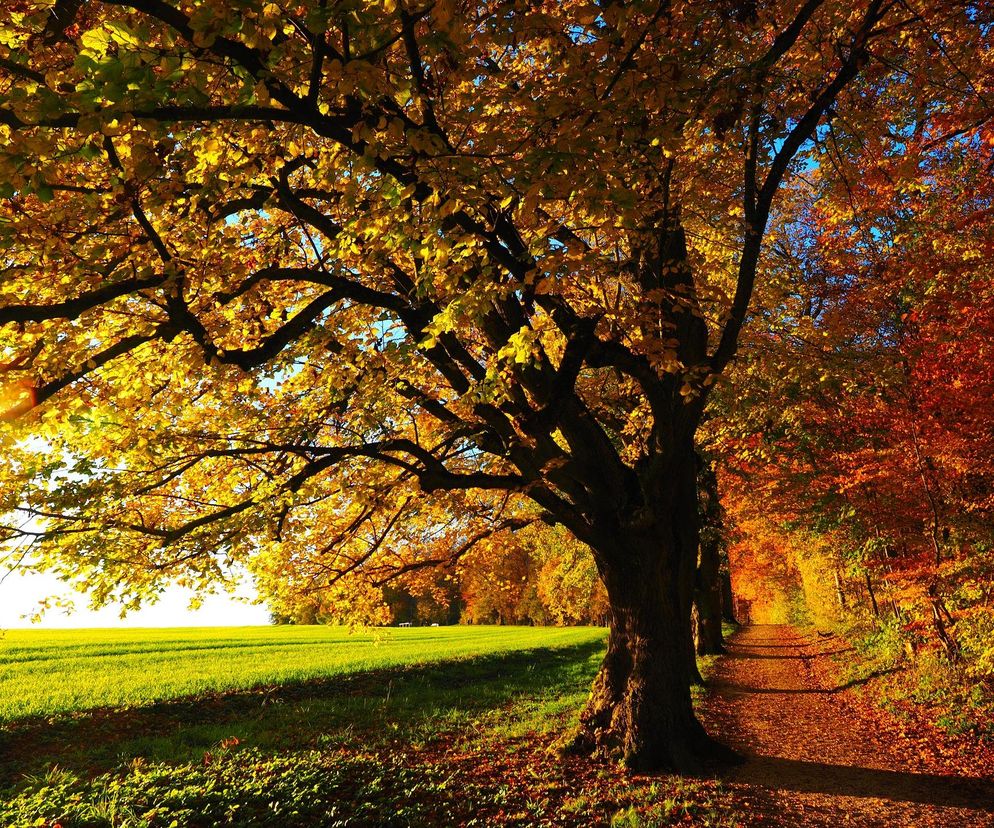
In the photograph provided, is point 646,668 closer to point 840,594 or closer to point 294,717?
point 294,717

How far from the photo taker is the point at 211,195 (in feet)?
20.7

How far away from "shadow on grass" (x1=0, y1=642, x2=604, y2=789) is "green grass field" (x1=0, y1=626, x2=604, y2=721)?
107 cm

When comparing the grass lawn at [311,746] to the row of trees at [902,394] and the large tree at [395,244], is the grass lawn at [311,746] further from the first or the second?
the row of trees at [902,394]

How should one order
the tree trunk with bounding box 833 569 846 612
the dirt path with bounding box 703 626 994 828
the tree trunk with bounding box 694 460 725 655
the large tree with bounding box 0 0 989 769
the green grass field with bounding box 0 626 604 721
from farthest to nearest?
the tree trunk with bounding box 833 569 846 612 < the tree trunk with bounding box 694 460 725 655 < the green grass field with bounding box 0 626 604 721 < the dirt path with bounding box 703 626 994 828 < the large tree with bounding box 0 0 989 769

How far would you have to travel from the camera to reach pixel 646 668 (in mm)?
8742

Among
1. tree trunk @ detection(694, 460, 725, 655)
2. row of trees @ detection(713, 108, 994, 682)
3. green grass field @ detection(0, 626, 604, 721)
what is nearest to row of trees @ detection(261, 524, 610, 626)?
green grass field @ detection(0, 626, 604, 721)

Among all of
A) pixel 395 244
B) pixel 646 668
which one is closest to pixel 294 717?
pixel 646 668

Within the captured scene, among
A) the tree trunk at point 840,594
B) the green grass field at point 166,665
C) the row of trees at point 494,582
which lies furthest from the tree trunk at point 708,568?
the green grass field at point 166,665

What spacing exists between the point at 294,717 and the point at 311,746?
361 centimetres

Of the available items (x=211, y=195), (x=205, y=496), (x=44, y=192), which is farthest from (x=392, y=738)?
(x=44, y=192)

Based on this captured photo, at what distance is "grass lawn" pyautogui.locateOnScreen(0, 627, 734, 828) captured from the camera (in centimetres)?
715

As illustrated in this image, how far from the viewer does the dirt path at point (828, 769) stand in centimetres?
707

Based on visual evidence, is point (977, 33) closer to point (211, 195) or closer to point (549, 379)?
point (549, 379)

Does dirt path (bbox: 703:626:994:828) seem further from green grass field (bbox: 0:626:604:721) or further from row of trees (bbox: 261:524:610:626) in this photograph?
green grass field (bbox: 0:626:604:721)
